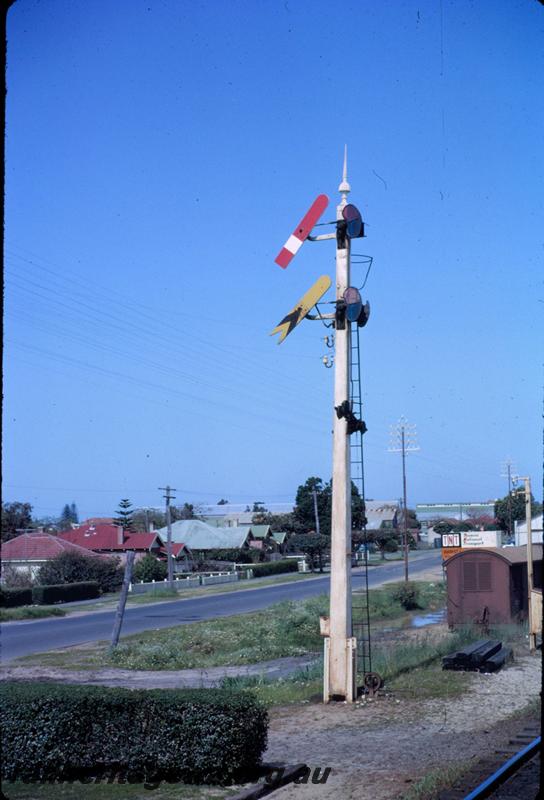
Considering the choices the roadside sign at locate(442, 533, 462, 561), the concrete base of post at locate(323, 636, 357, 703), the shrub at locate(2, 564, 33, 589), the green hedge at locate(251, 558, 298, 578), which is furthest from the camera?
the green hedge at locate(251, 558, 298, 578)

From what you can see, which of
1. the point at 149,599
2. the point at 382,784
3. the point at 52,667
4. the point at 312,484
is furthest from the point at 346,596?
the point at 312,484

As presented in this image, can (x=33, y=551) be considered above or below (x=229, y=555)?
above

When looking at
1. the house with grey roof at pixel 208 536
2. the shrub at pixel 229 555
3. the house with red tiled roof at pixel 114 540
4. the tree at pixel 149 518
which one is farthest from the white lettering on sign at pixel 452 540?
the tree at pixel 149 518

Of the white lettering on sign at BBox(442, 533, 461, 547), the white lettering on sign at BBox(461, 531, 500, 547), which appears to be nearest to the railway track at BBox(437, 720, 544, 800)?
the white lettering on sign at BBox(442, 533, 461, 547)

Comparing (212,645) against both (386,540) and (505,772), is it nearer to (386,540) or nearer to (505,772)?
(505,772)

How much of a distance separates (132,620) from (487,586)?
1519 centimetres

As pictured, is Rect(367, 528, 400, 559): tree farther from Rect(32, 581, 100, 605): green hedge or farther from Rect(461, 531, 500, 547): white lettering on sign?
Rect(461, 531, 500, 547): white lettering on sign

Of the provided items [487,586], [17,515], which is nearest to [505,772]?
[487,586]

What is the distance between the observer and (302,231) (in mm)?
14508

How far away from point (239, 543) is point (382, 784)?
73184 mm

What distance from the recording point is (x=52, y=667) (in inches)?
808

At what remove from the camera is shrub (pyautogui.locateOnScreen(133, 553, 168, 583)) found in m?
56.9

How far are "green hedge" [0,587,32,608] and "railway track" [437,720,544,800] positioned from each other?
3440 cm

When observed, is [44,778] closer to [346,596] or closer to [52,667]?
[346,596]
